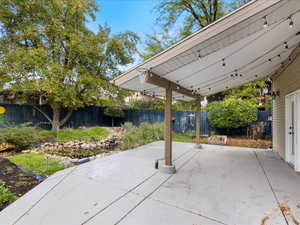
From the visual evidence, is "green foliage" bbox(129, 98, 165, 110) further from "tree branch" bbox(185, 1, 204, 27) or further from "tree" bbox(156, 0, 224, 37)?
"tree branch" bbox(185, 1, 204, 27)

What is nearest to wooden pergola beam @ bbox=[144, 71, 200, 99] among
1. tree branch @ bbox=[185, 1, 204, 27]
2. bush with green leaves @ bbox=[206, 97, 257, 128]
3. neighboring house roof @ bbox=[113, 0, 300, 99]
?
neighboring house roof @ bbox=[113, 0, 300, 99]

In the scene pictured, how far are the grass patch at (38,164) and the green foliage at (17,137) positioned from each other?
43.3 inches

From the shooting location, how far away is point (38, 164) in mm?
3713

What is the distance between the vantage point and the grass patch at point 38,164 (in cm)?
333

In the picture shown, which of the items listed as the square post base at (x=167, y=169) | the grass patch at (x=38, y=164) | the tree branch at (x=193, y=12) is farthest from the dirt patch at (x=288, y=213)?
the tree branch at (x=193, y=12)

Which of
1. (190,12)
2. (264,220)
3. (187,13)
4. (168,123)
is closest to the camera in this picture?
(264,220)

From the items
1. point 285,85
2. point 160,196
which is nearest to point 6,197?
point 160,196

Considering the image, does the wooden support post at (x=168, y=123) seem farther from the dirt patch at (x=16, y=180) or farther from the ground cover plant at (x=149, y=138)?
the ground cover plant at (x=149, y=138)

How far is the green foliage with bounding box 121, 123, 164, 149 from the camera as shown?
21.1ft

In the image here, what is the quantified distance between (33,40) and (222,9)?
11.1m

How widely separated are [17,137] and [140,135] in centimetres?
456

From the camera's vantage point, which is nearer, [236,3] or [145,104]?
[236,3]

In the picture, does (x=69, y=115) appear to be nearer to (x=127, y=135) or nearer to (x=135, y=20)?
(x=127, y=135)

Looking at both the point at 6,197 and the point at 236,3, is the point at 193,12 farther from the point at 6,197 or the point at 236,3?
the point at 6,197
